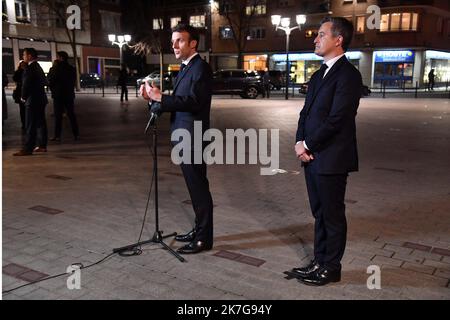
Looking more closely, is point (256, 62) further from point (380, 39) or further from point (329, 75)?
Result: point (329, 75)

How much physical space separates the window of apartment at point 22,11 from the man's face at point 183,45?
131 feet

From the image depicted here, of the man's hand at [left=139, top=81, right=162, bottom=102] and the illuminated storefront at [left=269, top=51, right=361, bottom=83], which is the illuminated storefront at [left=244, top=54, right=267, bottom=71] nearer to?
the illuminated storefront at [left=269, top=51, right=361, bottom=83]

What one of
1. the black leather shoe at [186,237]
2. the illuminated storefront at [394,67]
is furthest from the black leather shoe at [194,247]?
the illuminated storefront at [394,67]

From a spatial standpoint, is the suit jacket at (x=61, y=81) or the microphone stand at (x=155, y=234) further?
the suit jacket at (x=61, y=81)

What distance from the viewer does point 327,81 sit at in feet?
10.4

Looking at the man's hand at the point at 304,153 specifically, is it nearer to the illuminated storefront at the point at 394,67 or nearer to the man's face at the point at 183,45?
the man's face at the point at 183,45

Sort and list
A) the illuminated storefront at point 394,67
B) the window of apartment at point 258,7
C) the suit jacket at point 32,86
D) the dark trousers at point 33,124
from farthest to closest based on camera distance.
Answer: the window of apartment at point 258,7 → the illuminated storefront at point 394,67 → the dark trousers at point 33,124 → the suit jacket at point 32,86

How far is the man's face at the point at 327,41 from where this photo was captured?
10.3ft

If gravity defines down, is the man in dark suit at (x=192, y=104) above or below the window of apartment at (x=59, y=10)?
below

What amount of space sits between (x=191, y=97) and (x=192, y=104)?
0.06 m

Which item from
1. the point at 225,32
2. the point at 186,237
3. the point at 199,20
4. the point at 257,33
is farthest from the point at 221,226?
the point at 199,20

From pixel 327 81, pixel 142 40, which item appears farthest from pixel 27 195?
pixel 142 40

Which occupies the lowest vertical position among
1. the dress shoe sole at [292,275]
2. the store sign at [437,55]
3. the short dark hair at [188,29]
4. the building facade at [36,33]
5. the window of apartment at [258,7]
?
the dress shoe sole at [292,275]

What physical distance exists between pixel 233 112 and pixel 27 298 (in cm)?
1457
